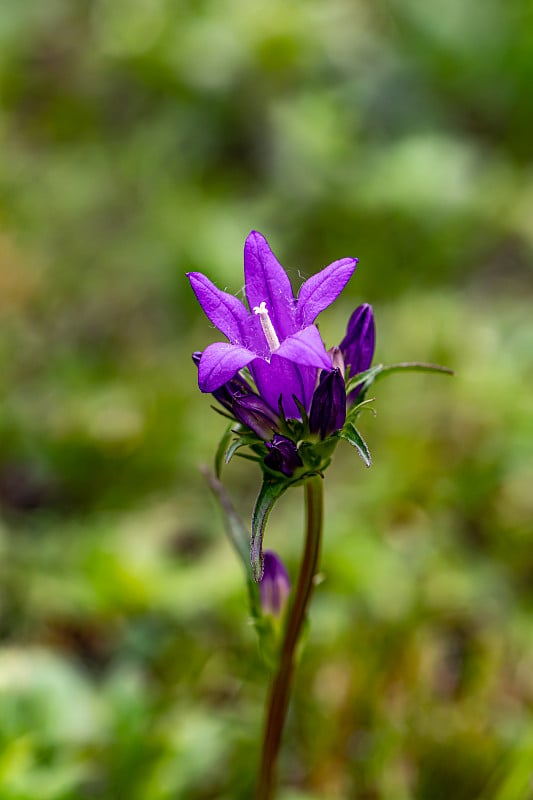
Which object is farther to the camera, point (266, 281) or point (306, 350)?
point (266, 281)

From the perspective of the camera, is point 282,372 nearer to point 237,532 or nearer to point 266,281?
point 266,281

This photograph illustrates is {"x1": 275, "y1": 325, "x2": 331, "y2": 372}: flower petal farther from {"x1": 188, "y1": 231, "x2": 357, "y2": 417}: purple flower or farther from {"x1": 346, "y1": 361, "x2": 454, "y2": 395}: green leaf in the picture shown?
{"x1": 346, "y1": 361, "x2": 454, "y2": 395}: green leaf

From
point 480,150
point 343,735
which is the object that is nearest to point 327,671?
point 343,735

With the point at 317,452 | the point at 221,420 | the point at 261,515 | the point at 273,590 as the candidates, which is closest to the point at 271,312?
the point at 317,452

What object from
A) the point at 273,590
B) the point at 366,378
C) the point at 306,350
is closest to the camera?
the point at 306,350

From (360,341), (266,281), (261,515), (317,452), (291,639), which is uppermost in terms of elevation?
(266,281)

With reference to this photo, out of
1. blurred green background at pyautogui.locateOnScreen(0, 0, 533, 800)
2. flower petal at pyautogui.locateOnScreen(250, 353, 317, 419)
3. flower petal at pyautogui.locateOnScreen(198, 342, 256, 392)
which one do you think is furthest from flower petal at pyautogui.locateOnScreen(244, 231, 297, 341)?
blurred green background at pyautogui.locateOnScreen(0, 0, 533, 800)
